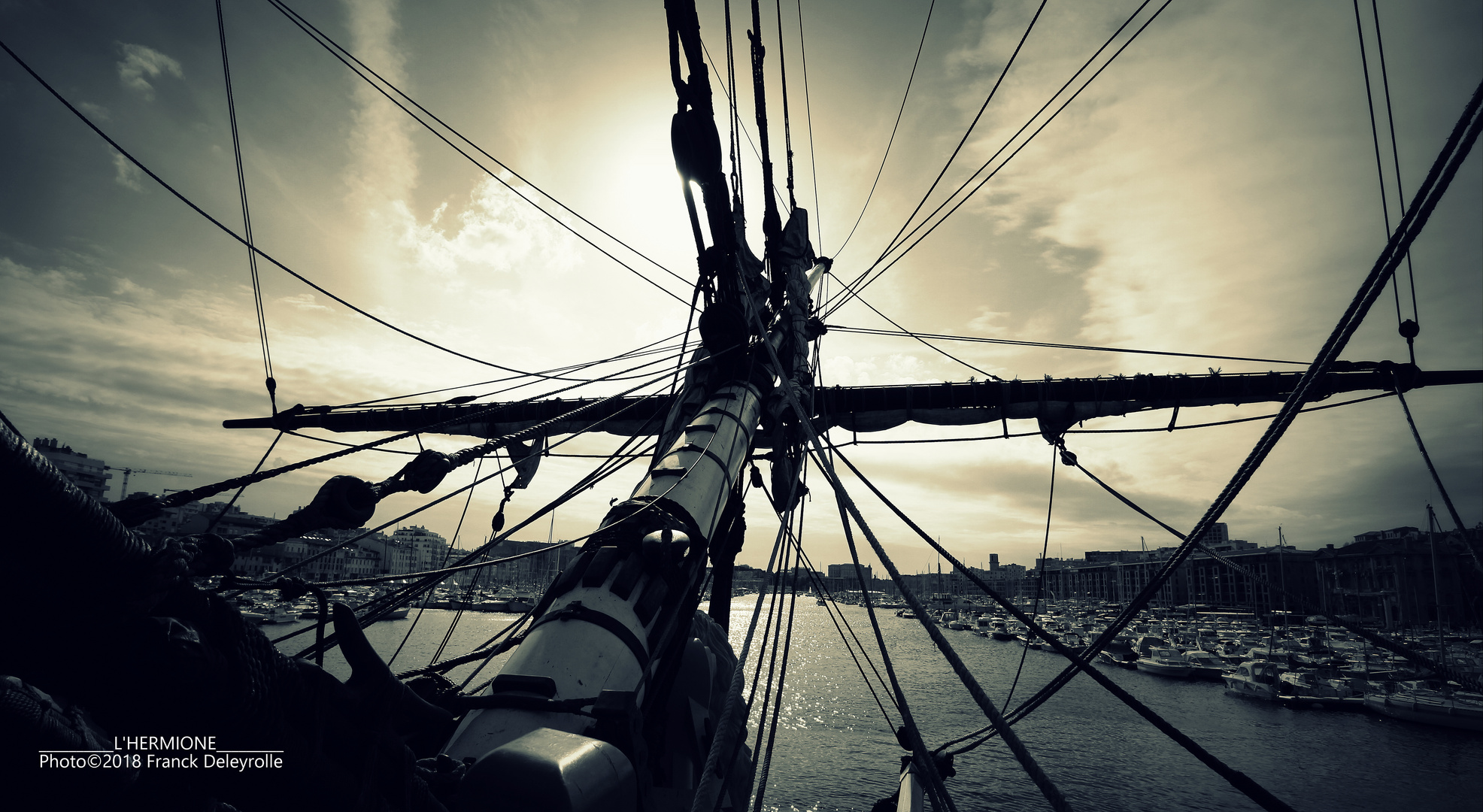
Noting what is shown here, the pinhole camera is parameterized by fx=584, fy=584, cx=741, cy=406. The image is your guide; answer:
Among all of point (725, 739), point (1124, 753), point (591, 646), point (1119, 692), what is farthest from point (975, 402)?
point (1124, 753)

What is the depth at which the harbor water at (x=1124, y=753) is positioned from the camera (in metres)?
22.5

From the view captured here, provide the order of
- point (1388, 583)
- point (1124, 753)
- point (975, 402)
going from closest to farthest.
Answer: point (975, 402) → point (1124, 753) → point (1388, 583)

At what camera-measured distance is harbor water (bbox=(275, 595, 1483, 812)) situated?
22.5 metres

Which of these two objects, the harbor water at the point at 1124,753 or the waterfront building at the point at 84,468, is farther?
the waterfront building at the point at 84,468

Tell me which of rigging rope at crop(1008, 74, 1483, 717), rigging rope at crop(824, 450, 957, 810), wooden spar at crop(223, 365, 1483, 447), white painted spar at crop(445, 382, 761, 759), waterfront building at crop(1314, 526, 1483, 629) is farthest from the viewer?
waterfront building at crop(1314, 526, 1483, 629)

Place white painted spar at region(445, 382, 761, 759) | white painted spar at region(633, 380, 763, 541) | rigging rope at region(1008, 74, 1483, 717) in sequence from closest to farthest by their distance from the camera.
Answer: rigging rope at region(1008, 74, 1483, 717), white painted spar at region(445, 382, 761, 759), white painted spar at region(633, 380, 763, 541)

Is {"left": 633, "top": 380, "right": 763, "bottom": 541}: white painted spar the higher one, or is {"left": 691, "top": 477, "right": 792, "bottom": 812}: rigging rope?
{"left": 633, "top": 380, "right": 763, "bottom": 541}: white painted spar

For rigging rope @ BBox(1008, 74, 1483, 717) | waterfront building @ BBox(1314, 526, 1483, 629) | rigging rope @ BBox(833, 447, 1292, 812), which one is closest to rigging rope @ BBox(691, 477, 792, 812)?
rigging rope @ BBox(833, 447, 1292, 812)

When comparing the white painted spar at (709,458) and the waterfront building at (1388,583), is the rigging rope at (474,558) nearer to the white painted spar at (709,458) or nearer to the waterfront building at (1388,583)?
the white painted spar at (709,458)

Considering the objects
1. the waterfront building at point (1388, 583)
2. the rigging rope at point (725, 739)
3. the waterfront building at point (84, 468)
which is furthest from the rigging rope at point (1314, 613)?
the waterfront building at point (84, 468)

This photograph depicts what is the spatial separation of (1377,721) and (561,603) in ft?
166

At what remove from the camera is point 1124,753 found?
92.2 ft

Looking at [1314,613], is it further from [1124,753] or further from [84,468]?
[84,468]

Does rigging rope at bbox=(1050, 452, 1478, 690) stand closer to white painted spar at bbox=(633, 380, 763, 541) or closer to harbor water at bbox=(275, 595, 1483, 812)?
white painted spar at bbox=(633, 380, 763, 541)
